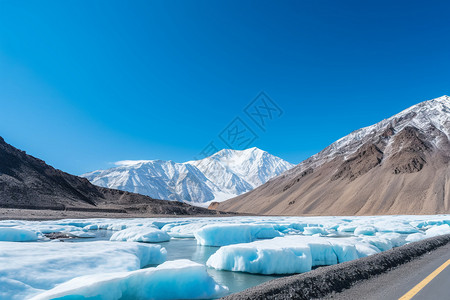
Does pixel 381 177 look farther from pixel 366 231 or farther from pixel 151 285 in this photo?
pixel 151 285

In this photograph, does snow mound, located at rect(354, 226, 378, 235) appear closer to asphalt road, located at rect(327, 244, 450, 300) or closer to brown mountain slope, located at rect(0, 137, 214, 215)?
asphalt road, located at rect(327, 244, 450, 300)

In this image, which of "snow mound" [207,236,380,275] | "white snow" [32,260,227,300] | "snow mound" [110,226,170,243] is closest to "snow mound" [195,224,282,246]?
"snow mound" [110,226,170,243]

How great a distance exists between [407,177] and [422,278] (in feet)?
248

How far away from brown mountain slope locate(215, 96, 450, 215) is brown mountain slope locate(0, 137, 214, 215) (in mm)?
31417

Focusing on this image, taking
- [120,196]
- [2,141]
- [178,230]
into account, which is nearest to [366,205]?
[178,230]

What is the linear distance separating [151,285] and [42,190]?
6274 centimetres

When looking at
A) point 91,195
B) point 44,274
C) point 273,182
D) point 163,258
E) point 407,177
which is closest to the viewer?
point 44,274

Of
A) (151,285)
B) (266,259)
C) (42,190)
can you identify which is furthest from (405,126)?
(151,285)

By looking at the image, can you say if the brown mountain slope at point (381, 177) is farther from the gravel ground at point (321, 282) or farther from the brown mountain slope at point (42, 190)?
the gravel ground at point (321, 282)

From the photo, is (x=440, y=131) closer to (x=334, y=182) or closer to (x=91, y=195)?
(x=334, y=182)

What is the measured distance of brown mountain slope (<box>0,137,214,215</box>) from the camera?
52.9m

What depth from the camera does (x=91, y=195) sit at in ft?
258

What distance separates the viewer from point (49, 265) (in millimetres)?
6652

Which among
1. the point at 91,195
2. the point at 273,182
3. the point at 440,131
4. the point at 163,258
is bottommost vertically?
the point at 163,258
